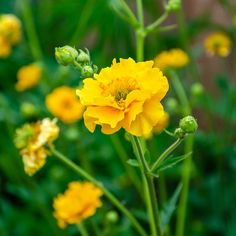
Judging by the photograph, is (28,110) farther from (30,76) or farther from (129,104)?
(129,104)

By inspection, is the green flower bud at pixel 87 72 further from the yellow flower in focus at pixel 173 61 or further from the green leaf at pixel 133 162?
the yellow flower in focus at pixel 173 61

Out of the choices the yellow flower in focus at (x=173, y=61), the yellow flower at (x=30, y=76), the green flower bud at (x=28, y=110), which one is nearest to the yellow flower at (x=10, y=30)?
the yellow flower at (x=30, y=76)

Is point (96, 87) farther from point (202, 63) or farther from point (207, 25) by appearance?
point (202, 63)

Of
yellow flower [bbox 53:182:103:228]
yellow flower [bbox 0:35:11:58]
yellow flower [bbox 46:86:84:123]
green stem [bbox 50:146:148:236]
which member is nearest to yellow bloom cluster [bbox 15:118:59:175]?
green stem [bbox 50:146:148:236]

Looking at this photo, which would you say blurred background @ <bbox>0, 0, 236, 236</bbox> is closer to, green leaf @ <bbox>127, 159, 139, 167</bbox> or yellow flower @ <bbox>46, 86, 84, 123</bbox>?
yellow flower @ <bbox>46, 86, 84, 123</bbox>

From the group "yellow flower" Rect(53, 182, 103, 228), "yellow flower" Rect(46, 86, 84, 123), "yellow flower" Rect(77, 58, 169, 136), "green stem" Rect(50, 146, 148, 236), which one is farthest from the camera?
"yellow flower" Rect(46, 86, 84, 123)
